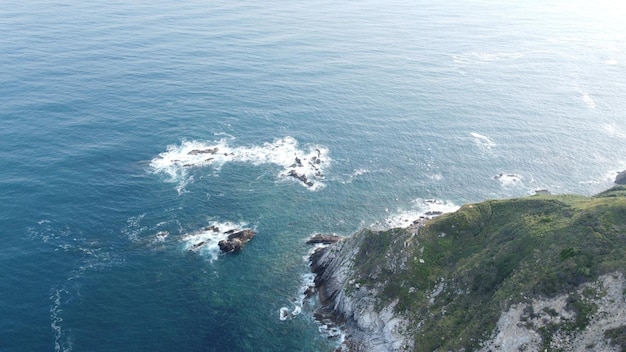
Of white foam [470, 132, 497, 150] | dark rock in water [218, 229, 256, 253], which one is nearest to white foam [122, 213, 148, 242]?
dark rock in water [218, 229, 256, 253]

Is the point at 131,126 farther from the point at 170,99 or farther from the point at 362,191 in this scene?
the point at 362,191

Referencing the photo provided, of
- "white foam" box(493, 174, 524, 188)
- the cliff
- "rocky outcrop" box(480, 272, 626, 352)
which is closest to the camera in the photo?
"rocky outcrop" box(480, 272, 626, 352)

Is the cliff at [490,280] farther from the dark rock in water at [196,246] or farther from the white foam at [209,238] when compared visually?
the dark rock in water at [196,246]

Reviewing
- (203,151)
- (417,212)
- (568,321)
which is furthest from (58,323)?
(568,321)

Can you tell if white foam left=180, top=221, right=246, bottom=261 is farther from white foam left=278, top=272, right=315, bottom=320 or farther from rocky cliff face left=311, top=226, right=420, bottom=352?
rocky cliff face left=311, top=226, right=420, bottom=352

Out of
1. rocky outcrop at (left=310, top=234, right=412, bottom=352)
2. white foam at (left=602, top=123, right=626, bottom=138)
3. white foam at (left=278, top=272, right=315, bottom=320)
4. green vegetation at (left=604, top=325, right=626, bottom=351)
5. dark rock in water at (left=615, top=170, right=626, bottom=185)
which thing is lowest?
white foam at (left=278, top=272, right=315, bottom=320)

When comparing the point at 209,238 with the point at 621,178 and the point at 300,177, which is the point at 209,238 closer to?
the point at 300,177
